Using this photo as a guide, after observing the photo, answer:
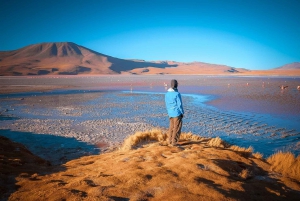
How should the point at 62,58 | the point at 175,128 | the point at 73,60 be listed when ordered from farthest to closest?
the point at 62,58 < the point at 73,60 < the point at 175,128

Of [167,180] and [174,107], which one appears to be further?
[174,107]

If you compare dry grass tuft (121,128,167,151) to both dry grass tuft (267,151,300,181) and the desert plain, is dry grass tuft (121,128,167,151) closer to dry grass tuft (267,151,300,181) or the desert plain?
the desert plain

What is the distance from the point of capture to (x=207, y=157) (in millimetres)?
5176

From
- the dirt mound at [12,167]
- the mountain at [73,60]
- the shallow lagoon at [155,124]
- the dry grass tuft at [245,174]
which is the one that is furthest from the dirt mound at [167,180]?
the mountain at [73,60]

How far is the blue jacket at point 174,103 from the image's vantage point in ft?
19.2

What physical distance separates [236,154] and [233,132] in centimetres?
419

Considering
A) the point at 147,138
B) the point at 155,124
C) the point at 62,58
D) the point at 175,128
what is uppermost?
the point at 62,58

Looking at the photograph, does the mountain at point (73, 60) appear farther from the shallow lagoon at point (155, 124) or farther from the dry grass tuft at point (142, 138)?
the dry grass tuft at point (142, 138)

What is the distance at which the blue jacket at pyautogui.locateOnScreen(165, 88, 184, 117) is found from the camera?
5.86 metres

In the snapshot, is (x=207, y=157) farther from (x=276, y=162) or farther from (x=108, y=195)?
(x=108, y=195)

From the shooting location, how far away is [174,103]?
19.5 feet

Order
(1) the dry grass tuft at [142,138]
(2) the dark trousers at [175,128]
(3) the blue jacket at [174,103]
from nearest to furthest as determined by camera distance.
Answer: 1. (3) the blue jacket at [174,103]
2. (2) the dark trousers at [175,128]
3. (1) the dry grass tuft at [142,138]

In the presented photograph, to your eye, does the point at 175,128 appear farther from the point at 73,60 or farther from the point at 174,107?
the point at 73,60

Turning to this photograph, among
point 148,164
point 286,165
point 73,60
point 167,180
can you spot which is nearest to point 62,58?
point 73,60
